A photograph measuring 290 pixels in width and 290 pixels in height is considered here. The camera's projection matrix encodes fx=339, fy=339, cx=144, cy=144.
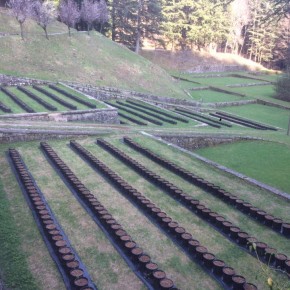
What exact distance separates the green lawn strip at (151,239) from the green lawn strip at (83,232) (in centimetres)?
98

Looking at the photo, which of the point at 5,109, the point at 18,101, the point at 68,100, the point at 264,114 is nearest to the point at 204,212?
the point at 5,109

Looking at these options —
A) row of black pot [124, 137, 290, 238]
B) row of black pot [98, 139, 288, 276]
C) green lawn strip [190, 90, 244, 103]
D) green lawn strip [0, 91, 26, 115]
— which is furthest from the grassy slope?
row of black pot [98, 139, 288, 276]

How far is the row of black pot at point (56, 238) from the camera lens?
9.02m

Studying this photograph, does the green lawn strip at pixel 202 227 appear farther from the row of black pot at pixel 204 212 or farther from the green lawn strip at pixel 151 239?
the green lawn strip at pixel 151 239

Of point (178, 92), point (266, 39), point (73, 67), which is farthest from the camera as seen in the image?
point (266, 39)

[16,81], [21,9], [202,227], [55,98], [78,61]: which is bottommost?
[202,227]

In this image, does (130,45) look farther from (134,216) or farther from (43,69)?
(134,216)

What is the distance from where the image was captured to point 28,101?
28828mm

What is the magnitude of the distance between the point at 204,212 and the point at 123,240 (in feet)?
13.0

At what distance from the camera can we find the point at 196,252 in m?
10.8

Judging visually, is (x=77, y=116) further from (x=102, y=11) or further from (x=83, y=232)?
(x=102, y=11)

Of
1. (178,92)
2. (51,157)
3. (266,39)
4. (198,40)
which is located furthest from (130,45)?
(51,157)

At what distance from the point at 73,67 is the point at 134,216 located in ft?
106

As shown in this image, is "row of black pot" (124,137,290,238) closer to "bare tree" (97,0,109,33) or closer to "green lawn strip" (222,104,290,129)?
"green lawn strip" (222,104,290,129)
